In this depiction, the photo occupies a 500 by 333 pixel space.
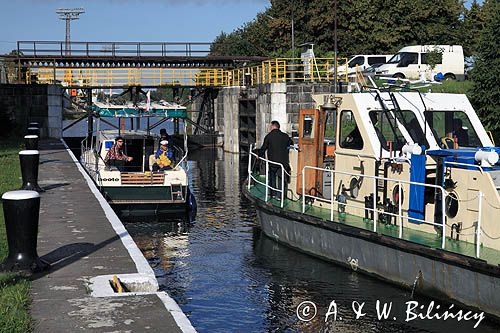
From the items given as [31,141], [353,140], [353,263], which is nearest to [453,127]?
[353,140]

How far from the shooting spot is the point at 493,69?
35656 millimetres

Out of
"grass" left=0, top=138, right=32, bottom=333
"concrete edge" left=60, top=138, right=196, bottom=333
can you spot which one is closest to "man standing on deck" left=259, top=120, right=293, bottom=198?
"concrete edge" left=60, top=138, right=196, bottom=333

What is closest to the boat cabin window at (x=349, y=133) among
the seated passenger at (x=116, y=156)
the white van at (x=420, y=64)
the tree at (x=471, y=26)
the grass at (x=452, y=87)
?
the seated passenger at (x=116, y=156)

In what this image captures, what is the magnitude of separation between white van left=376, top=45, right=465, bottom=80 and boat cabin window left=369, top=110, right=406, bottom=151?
97.6 ft

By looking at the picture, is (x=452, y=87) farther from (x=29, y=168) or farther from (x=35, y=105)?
(x=29, y=168)

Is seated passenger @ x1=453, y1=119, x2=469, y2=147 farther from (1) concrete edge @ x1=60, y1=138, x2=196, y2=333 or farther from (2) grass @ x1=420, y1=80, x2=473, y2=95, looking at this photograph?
(2) grass @ x1=420, y1=80, x2=473, y2=95

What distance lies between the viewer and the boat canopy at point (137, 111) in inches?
945

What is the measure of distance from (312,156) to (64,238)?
5770mm

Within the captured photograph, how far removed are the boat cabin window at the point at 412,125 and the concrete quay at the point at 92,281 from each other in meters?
5.62

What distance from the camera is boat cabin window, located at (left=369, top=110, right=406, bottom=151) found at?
14.5 m

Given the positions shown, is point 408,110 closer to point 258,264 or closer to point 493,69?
point 258,264

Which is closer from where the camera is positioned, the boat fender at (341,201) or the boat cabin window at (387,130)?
the boat cabin window at (387,130)

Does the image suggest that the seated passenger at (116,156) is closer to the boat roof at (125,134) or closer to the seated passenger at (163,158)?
the boat roof at (125,134)

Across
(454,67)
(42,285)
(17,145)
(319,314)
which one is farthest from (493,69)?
(42,285)
